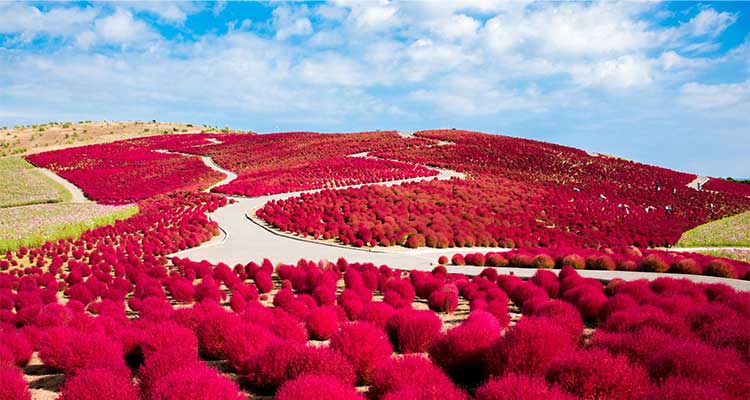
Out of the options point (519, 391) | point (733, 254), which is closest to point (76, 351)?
point (519, 391)

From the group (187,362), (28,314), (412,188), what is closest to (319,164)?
(412,188)

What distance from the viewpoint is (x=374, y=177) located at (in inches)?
1464

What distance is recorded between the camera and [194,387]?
161 inches

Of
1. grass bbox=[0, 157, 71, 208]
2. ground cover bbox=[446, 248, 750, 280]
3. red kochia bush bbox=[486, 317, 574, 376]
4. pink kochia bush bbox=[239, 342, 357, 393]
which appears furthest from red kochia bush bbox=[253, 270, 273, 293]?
grass bbox=[0, 157, 71, 208]

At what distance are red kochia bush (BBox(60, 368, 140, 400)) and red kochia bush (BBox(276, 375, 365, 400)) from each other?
147 cm

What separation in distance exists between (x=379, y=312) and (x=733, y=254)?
69.0 feet

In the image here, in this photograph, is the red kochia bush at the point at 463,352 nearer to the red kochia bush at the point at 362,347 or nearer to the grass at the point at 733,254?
the red kochia bush at the point at 362,347

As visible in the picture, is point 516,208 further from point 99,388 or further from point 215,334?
point 99,388

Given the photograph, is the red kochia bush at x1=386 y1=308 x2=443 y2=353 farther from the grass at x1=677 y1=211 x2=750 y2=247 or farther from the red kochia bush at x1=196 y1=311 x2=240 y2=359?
the grass at x1=677 y1=211 x2=750 y2=247

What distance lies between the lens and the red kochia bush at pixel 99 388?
4344 millimetres

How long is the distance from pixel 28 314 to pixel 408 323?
6586 millimetres

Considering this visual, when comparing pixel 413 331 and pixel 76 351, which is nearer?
pixel 76 351

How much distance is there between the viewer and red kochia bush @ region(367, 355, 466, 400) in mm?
4371

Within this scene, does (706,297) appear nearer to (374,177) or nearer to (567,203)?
(567,203)
